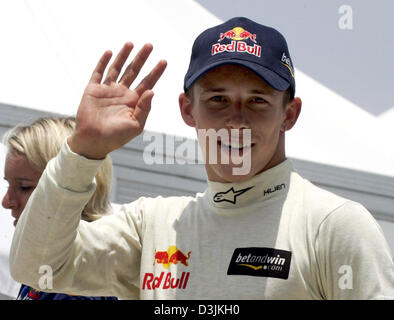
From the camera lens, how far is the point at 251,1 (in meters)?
3.97

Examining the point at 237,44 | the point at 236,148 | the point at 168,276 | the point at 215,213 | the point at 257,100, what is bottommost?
the point at 168,276

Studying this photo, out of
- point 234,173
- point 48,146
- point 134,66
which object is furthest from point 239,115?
point 48,146

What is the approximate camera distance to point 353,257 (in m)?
1.24

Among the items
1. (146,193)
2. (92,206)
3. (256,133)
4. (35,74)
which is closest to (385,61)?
(146,193)

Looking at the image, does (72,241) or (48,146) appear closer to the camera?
(72,241)

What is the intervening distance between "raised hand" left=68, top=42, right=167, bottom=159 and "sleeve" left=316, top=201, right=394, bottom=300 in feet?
1.42

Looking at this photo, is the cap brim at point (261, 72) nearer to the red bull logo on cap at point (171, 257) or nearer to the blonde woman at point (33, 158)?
the red bull logo on cap at point (171, 257)

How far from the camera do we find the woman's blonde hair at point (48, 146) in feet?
6.90

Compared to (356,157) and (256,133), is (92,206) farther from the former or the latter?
(356,157)

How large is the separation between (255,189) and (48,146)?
0.94 m

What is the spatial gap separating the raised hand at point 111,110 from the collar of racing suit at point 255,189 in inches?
8.6

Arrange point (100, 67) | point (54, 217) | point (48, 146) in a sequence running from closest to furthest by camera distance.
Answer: point (54, 217)
point (100, 67)
point (48, 146)

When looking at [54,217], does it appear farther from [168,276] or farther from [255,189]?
[255,189]

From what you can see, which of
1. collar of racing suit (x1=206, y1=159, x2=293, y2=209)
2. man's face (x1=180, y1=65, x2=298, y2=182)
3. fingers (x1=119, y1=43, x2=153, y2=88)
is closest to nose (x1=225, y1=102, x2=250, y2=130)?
man's face (x1=180, y1=65, x2=298, y2=182)
